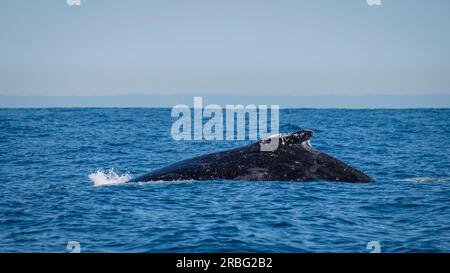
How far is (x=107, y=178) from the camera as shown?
19438 millimetres

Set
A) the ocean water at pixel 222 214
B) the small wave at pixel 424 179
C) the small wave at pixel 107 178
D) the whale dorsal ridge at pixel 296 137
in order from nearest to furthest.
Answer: the ocean water at pixel 222 214
the whale dorsal ridge at pixel 296 137
the small wave at pixel 107 178
the small wave at pixel 424 179

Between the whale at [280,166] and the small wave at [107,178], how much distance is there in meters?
2.37

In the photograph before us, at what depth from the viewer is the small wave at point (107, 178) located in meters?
18.3

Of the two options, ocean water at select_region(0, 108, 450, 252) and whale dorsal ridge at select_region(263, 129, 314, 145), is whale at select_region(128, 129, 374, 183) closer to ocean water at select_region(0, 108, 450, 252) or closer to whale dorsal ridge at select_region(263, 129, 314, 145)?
whale dorsal ridge at select_region(263, 129, 314, 145)

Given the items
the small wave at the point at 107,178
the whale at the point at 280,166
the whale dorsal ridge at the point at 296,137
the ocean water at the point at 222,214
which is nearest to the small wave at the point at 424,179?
the ocean water at the point at 222,214

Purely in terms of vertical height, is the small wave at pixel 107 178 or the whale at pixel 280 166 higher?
the whale at pixel 280 166

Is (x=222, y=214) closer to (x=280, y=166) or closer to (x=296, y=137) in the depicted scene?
(x=280, y=166)

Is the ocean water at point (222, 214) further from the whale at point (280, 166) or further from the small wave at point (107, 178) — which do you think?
the whale at point (280, 166)

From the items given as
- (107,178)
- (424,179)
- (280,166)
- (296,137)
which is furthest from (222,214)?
(424,179)

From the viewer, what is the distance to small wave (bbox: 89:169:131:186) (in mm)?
18294

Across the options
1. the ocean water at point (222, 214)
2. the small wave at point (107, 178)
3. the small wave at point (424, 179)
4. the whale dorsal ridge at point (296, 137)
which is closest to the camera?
the ocean water at point (222, 214)

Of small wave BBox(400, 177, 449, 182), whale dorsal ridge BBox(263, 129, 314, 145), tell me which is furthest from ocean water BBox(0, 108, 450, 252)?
whale dorsal ridge BBox(263, 129, 314, 145)

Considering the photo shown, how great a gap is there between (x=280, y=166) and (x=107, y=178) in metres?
6.61

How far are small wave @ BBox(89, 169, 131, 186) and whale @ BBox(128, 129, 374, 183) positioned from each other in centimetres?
237
